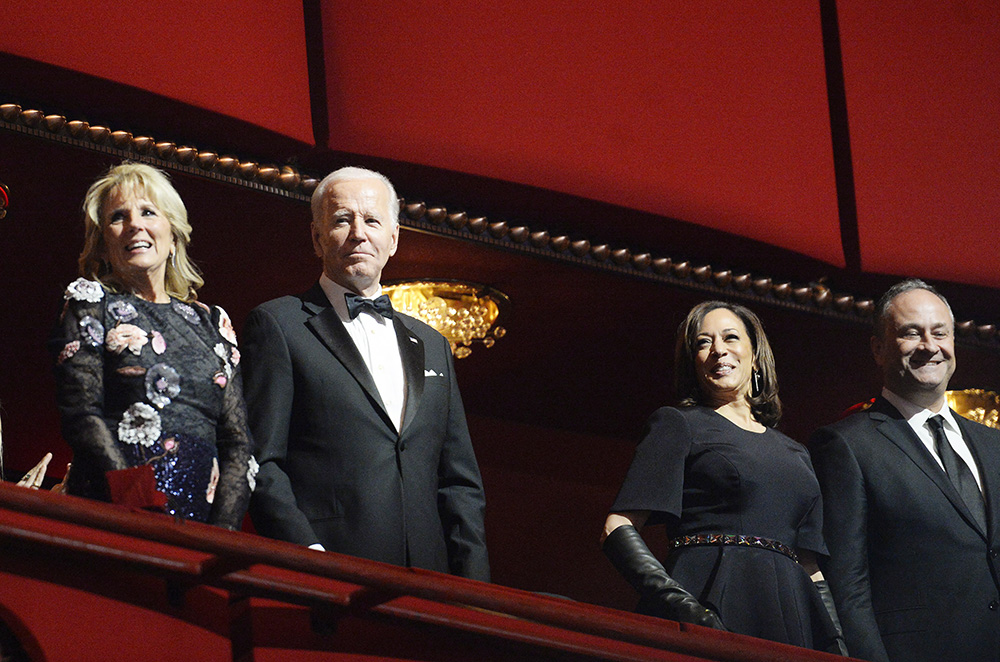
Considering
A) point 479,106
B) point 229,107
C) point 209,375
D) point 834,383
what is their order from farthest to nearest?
point 834,383 < point 479,106 < point 229,107 < point 209,375

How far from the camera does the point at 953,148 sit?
4.12 m

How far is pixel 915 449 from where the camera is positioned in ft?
9.60

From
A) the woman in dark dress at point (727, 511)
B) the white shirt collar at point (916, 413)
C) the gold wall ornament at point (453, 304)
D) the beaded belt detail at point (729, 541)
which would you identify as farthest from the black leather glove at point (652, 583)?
the gold wall ornament at point (453, 304)

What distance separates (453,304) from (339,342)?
5.01 feet

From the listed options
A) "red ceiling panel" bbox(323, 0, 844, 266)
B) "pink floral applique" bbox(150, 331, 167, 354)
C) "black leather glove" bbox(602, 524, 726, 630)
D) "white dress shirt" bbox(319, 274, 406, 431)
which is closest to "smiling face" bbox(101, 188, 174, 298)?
"pink floral applique" bbox(150, 331, 167, 354)

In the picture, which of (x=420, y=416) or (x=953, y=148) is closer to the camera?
(x=420, y=416)

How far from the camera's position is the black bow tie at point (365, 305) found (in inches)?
102

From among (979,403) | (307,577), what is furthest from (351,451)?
(979,403)

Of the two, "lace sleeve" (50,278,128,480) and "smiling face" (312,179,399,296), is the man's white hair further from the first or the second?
"lace sleeve" (50,278,128,480)

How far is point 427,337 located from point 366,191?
0.95 ft

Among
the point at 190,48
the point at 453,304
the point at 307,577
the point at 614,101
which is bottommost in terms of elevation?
the point at 307,577

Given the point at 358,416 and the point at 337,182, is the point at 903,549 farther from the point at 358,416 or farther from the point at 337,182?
the point at 337,182

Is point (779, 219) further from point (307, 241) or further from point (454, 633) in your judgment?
point (454, 633)

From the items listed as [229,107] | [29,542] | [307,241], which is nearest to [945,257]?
[307,241]
